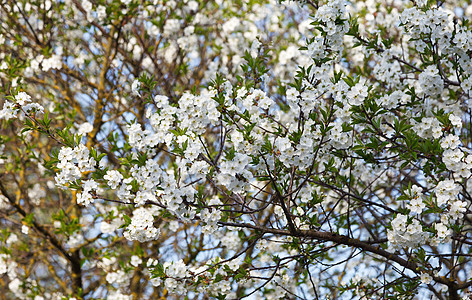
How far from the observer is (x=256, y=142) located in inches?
108

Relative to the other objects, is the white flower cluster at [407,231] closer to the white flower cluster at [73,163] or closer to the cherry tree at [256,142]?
the cherry tree at [256,142]

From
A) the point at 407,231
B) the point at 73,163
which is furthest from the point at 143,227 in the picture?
the point at 407,231

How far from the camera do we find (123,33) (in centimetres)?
591

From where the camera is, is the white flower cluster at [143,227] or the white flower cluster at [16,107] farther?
the white flower cluster at [16,107]

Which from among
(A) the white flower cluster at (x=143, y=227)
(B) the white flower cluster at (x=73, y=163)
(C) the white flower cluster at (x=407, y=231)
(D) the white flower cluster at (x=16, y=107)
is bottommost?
(A) the white flower cluster at (x=143, y=227)

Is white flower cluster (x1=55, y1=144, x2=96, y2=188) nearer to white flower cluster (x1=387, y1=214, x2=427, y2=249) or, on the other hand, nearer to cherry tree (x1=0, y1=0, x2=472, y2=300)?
cherry tree (x1=0, y1=0, x2=472, y2=300)

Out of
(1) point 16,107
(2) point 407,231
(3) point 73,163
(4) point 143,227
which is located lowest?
(4) point 143,227

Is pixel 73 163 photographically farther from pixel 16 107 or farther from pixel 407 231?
pixel 407 231

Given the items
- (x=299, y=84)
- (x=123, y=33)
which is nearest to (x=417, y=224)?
(x=299, y=84)

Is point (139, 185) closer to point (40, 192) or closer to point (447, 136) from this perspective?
point (447, 136)

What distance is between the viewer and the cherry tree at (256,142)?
→ 2670 mm

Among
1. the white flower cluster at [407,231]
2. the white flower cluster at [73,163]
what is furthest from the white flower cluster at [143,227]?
the white flower cluster at [407,231]

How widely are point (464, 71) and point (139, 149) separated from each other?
92.4 inches

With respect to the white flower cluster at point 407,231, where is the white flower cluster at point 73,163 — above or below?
above
